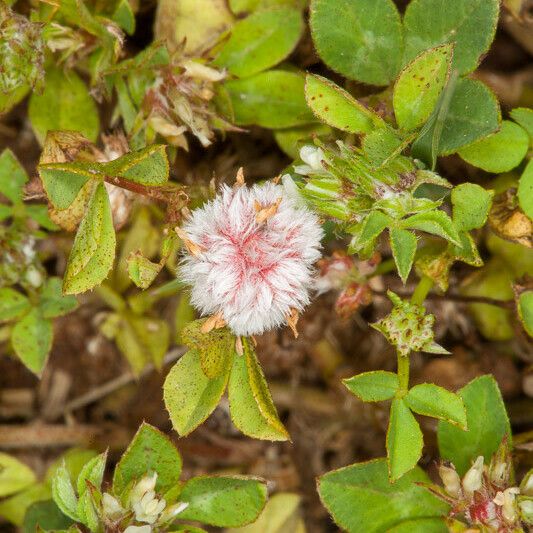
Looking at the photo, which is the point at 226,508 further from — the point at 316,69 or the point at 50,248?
the point at 316,69

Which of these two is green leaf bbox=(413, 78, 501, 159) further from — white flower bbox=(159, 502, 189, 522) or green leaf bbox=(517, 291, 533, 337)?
white flower bbox=(159, 502, 189, 522)

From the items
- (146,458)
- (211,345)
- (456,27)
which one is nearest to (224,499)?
(146,458)

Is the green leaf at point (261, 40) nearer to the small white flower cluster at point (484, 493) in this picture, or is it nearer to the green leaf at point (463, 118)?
the green leaf at point (463, 118)

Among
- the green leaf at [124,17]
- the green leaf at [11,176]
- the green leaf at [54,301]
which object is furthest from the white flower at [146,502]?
→ the green leaf at [124,17]

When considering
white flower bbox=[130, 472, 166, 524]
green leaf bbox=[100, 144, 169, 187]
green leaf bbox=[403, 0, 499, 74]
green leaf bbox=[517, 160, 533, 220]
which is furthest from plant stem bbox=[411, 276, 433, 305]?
white flower bbox=[130, 472, 166, 524]

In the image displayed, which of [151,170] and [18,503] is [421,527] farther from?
[18,503]

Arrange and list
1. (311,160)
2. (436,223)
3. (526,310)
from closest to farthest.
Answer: (436,223), (311,160), (526,310)
